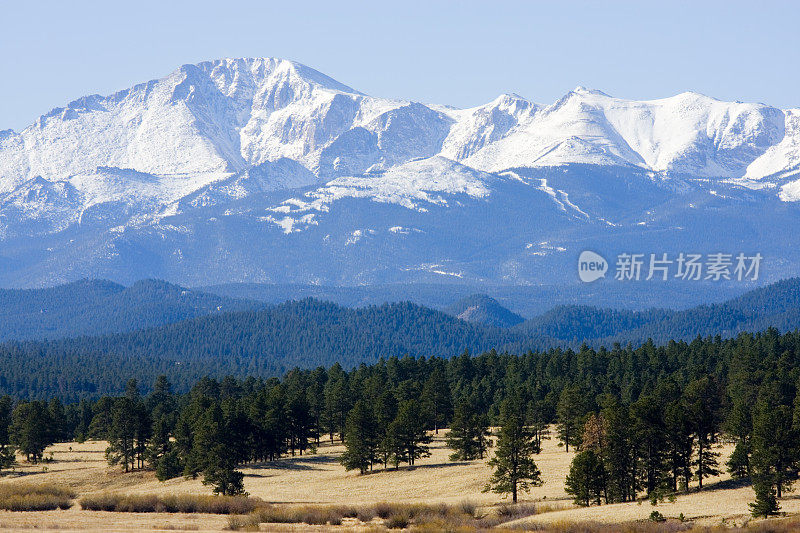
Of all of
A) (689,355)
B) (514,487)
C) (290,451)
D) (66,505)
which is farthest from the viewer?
(689,355)

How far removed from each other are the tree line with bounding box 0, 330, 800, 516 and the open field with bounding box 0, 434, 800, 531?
1865 mm

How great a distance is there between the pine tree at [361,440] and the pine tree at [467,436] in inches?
334

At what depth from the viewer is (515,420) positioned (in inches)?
3812

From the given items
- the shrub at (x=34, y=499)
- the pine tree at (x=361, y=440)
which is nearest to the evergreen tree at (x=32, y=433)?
the pine tree at (x=361, y=440)


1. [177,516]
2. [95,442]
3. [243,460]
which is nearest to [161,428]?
[243,460]

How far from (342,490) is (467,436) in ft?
62.3

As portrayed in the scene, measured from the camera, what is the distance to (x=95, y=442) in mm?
159125

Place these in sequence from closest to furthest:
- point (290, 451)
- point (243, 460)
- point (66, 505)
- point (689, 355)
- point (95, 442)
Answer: point (66, 505) < point (243, 460) < point (290, 451) < point (95, 442) < point (689, 355)

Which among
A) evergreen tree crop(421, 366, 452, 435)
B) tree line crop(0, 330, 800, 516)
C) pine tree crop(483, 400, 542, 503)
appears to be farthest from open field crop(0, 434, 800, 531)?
evergreen tree crop(421, 366, 452, 435)

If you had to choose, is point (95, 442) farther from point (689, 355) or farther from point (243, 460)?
point (689, 355)

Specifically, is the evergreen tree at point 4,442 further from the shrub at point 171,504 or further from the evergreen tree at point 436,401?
the evergreen tree at point 436,401

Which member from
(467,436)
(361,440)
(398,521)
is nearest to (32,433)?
(361,440)

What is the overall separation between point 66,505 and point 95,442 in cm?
7339

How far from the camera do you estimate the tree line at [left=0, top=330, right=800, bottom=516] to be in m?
90.1
